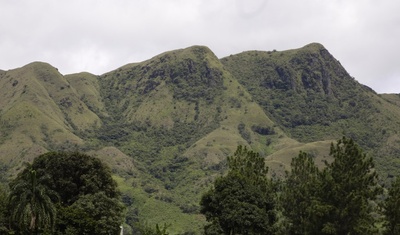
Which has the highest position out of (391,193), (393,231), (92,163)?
(92,163)

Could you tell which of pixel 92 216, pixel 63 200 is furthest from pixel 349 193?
pixel 63 200

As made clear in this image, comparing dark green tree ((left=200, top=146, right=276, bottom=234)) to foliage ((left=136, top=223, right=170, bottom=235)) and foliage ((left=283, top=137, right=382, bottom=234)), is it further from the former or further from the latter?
foliage ((left=136, top=223, right=170, bottom=235))

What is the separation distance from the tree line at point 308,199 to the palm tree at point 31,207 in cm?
1976

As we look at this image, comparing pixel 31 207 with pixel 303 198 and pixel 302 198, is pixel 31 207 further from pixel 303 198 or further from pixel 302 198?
pixel 302 198

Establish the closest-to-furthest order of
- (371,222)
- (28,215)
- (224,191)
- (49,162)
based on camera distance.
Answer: (28,215) < (371,222) < (224,191) < (49,162)

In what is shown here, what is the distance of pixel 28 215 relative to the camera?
51.9 m

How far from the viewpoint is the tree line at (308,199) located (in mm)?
57500

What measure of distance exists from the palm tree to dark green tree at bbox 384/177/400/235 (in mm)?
36029

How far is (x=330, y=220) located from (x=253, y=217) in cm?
936

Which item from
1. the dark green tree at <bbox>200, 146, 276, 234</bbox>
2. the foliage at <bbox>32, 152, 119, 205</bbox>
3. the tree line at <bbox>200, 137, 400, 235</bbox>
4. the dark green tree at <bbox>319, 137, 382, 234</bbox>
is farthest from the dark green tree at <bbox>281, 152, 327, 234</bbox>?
the foliage at <bbox>32, 152, 119, 205</bbox>

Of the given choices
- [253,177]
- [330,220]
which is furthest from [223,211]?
[330,220]

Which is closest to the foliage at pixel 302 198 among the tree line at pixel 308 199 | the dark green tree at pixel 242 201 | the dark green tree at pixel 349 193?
the tree line at pixel 308 199

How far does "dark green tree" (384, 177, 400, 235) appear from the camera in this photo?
189ft

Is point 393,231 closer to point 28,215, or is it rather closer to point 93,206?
point 93,206
